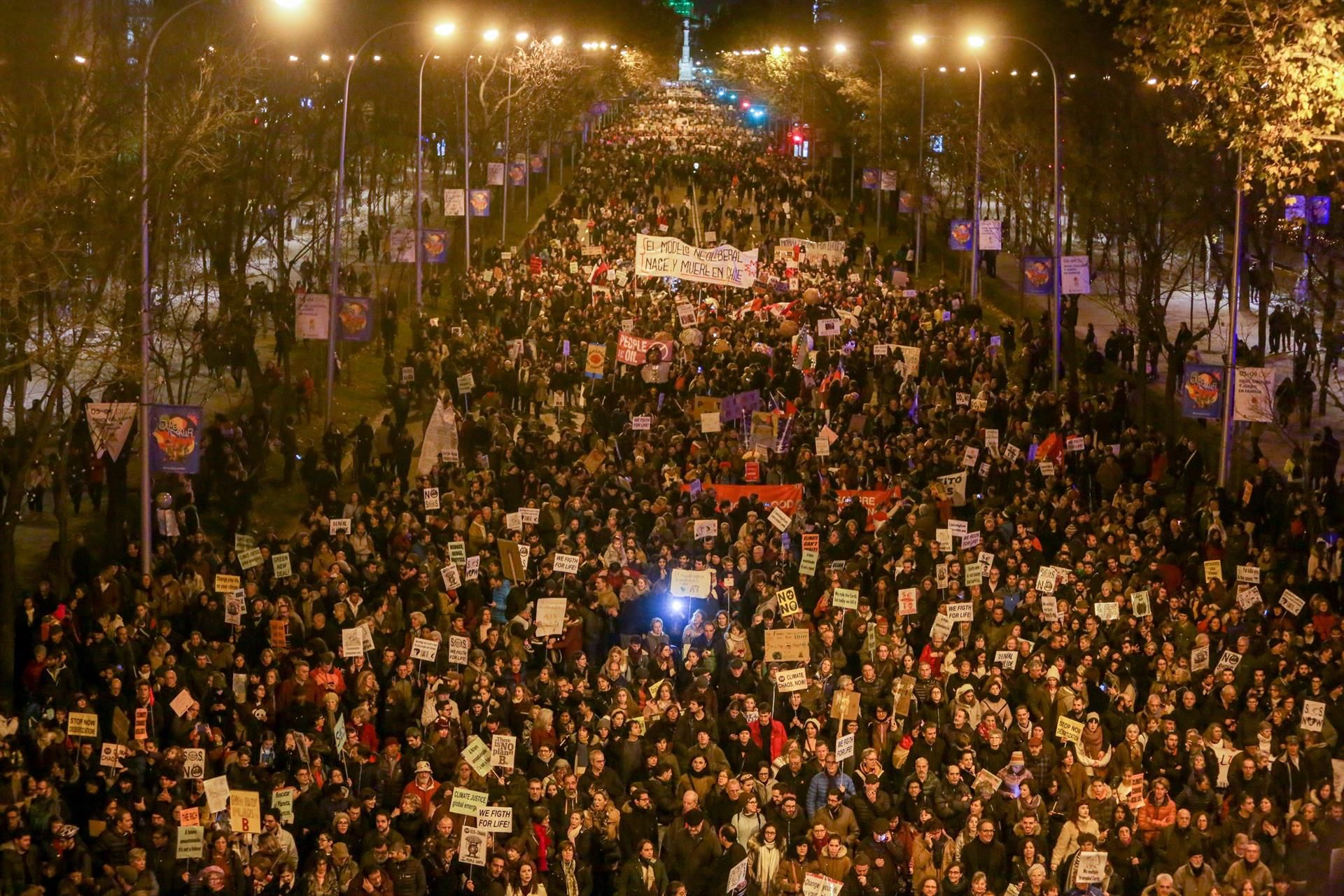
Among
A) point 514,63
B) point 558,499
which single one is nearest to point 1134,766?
point 558,499

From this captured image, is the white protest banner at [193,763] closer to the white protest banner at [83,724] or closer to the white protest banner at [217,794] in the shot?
the white protest banner at [217,794]

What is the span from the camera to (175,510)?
23.2 meters

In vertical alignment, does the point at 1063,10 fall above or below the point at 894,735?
above

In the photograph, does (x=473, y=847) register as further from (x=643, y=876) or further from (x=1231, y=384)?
(x=1231, y=384)

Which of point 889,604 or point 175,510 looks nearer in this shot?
point 889,604

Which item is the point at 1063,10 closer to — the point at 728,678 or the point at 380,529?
the point at 380,529

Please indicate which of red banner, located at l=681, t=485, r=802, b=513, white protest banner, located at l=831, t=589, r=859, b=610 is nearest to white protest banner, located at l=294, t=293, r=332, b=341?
red banner, located at l=681, t=485, r=802, b=513

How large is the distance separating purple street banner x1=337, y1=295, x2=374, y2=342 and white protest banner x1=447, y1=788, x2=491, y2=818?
61.4 feet

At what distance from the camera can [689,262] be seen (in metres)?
32.2

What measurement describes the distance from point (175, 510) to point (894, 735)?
425 inches

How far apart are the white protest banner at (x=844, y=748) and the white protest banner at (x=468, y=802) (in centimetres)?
306

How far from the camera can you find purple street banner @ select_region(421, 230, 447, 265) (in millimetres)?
43344

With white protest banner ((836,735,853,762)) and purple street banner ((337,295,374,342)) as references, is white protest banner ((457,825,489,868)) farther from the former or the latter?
purple street banner ((337,295,374,342))

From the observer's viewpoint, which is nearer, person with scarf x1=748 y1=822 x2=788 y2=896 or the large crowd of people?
the large crowd of people
